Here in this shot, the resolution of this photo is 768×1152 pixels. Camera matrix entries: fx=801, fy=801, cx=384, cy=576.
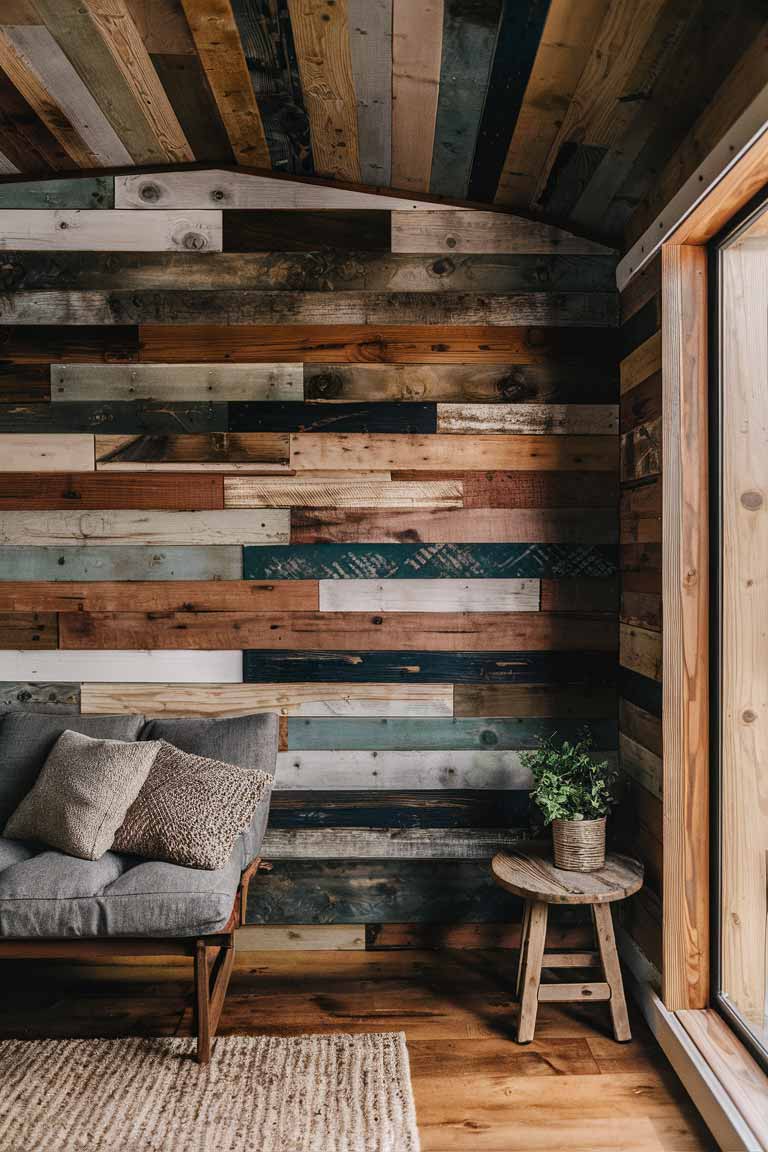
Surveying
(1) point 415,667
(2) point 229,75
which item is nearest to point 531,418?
(1) point 415,667

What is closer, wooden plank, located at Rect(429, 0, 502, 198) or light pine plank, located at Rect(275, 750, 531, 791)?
wooden plank, located at Rect(429, 0, 502, 198)

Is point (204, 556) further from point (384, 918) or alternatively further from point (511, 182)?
point (511, 182)

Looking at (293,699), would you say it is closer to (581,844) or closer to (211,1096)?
(581,844)

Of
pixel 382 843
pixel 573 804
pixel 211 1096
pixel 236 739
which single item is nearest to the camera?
pixel 211 1096

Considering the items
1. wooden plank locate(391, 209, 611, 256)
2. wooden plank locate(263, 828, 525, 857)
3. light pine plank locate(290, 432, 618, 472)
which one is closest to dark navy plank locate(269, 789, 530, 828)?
wooden plank locate(263, 828, 525, 857)

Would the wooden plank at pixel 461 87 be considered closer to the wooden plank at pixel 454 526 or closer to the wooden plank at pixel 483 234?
the wooden plank at pixel 483 234

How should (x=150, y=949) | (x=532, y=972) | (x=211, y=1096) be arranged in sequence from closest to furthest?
(x=211, y=1096)
(x=150, y=949)
(x=532, y=972)

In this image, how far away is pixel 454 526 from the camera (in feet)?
9.69

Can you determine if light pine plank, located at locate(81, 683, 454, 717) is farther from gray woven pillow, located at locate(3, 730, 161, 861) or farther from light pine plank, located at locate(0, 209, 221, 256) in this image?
light pine plank, located at locate(0, 209, 221, 256)

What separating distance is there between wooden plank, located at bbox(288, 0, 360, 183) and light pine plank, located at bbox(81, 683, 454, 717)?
73.0 inches

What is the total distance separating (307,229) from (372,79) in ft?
2.47

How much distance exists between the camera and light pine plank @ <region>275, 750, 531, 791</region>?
2941 mm

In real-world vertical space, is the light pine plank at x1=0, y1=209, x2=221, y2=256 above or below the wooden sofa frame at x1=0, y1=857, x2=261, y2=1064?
above

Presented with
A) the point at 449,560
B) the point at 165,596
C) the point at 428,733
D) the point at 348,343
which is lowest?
the point at 428,733
